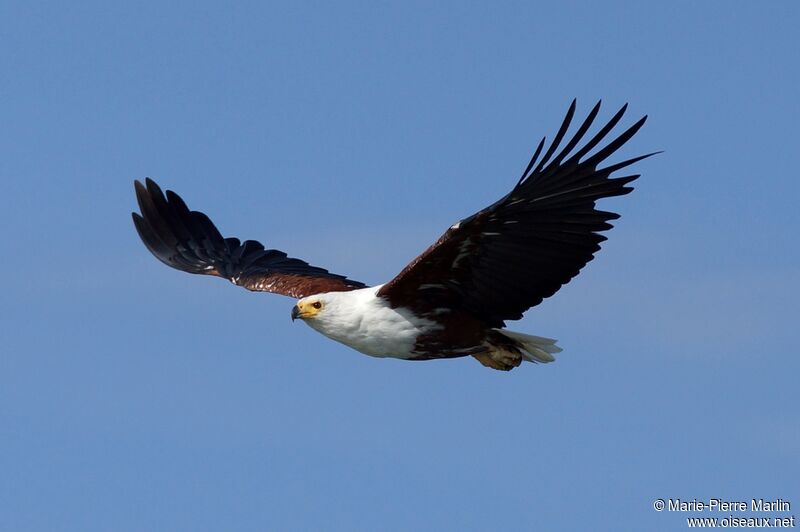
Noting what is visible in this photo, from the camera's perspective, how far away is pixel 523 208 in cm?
1270

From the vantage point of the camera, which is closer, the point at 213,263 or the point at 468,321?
the point at 468,321

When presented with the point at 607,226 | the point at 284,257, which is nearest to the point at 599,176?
the point at 607,226

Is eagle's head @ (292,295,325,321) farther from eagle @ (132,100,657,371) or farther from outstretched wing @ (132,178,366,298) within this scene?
outstretched wing @ (132,178,366,298)

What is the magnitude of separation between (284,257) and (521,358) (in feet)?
13.6

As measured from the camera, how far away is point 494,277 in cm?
1334

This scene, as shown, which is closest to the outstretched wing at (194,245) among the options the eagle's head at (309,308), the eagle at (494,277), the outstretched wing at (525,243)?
the eagle at (494,277)

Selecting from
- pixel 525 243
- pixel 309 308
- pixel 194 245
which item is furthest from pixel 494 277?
pixel 194 245

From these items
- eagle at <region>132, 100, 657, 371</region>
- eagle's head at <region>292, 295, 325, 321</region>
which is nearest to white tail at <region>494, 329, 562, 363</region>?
eagle at <region>132, 100, 657, 371</region>

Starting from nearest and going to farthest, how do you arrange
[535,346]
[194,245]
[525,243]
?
[525,243]
[535,346]
[194,245]

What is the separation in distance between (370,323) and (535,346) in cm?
183

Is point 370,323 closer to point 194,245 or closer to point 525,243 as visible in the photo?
point 525,243

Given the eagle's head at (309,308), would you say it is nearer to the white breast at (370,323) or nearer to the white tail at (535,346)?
the white breast at (370,323)

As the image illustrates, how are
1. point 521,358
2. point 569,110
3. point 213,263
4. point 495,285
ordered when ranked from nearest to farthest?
1. point 569,110
2. point 495,285
3. point 521,358
4. point 213,263

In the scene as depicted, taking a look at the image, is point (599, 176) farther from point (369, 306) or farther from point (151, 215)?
point (151, 215)
